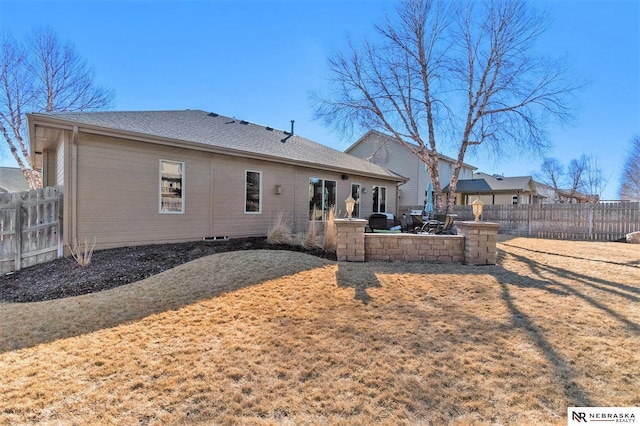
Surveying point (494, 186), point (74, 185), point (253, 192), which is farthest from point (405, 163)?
point (74, 185)

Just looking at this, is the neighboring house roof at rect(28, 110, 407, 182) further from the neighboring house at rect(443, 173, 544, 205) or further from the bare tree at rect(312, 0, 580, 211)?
the neighboring house at rect(443, 173, 544, 205)

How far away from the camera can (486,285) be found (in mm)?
4734

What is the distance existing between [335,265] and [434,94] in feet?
30.8

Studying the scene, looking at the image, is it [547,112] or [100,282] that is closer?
[100,282]

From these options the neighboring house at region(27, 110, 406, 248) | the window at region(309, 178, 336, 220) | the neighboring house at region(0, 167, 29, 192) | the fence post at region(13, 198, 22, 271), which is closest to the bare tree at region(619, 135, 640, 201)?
the neighboring house at region(27, 110, 406, 248)

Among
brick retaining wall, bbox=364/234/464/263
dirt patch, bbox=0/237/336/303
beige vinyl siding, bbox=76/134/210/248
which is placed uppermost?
beige vinyl siding, bbox=76/134/210/248

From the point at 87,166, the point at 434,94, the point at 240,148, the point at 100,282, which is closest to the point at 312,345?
the point at 100,282

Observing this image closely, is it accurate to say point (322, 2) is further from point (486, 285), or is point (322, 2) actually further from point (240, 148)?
point (486, 285)

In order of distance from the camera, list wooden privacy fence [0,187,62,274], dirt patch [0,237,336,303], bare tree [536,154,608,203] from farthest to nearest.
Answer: bare tree [536,154,608,203], wooden privacy fence [0,187,62,274], dirt patch [0,237,336,303]

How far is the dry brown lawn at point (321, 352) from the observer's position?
2.07 m

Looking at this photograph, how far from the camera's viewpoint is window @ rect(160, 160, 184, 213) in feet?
26.3

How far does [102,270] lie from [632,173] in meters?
34.2

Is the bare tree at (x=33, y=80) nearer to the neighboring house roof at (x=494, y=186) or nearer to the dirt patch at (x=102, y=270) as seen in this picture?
the dirt patch at (x=102, y=270)
